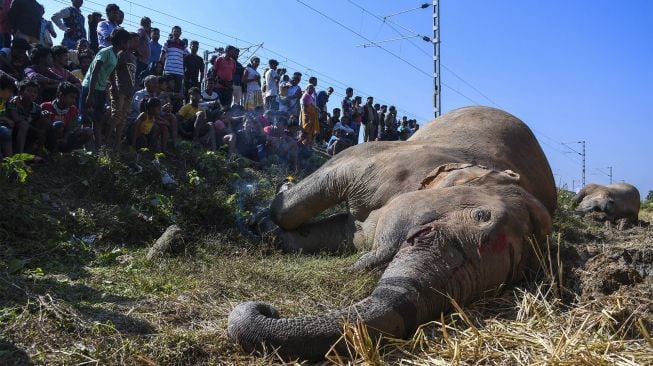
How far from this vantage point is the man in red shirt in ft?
47.2

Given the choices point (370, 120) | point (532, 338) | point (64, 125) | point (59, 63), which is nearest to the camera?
point (532, 338)

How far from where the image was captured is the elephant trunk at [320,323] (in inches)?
127

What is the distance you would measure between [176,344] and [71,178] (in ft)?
18.2

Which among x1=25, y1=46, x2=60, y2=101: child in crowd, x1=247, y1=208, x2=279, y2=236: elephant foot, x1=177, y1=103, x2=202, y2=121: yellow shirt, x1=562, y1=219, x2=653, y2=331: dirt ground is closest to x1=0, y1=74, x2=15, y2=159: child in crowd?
x1=25, y1=46, x2=60, y2=101: child in crowd

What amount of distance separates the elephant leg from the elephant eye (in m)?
2.40

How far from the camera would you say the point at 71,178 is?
8.32 metres

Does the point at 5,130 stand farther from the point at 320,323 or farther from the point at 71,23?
the point at 320,323

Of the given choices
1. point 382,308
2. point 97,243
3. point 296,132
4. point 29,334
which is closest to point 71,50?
point 296,132

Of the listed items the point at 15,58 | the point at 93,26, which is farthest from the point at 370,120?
the point at 15,58

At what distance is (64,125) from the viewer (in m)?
8.80

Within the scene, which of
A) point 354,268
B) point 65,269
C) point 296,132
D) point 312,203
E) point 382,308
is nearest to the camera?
point 382,308

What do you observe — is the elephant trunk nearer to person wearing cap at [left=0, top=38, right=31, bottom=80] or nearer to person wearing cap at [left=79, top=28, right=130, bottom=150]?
person wearing cap at [left=79, top=28, right=130, bottom=150]

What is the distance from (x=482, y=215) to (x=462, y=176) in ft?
3.11

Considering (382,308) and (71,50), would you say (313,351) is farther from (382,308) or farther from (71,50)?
(71,50)
